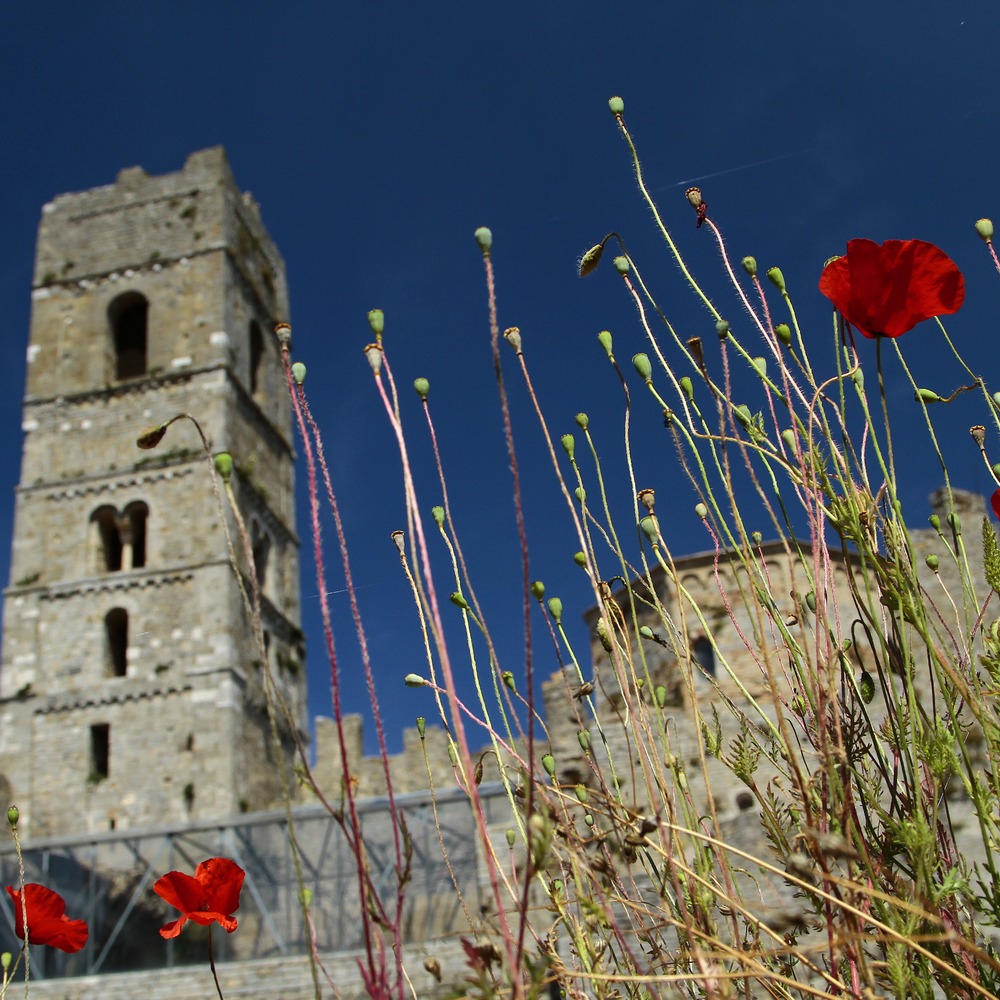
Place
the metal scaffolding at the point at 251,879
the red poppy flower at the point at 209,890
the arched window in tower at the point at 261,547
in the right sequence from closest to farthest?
the red poppy flower at the point at 209,890, the metal scaffolding at the point at 251,879, the arched window in tower at the point at 261,547

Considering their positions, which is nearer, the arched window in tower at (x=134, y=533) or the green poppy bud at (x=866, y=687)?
the green poppy bud at (x=866, y=687)

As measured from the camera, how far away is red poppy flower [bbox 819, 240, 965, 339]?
1536mm

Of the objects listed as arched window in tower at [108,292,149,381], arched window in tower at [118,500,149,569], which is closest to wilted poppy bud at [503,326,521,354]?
arched window in tower at [118,500,149,569]

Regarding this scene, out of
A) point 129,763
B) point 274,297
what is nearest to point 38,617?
point 129,763

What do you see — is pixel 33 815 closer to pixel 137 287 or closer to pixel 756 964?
pixel 137 287

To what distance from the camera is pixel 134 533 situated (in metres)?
19.1

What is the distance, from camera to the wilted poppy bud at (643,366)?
5.31 feet

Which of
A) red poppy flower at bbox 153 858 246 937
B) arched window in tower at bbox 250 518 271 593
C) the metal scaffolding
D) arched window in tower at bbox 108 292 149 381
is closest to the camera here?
red poppy flower at bbox 153 858 246 937

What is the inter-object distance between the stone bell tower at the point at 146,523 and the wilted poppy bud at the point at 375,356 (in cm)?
1457

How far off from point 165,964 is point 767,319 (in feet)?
41.1

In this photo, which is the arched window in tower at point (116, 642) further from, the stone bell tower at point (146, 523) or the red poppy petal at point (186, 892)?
the red poppy petal at point (186, 892)

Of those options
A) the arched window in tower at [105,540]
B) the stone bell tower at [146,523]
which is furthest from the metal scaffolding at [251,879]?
the arched window in tower at [105,540]

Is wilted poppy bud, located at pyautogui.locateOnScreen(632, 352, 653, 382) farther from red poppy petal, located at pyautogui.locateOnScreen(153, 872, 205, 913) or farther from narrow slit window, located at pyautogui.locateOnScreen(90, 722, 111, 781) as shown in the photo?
narrow slit window, located at pyautogui.locateOnScreen(90, 722, 111, 781)

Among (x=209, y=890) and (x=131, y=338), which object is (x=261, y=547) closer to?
(x=131, y=338)
